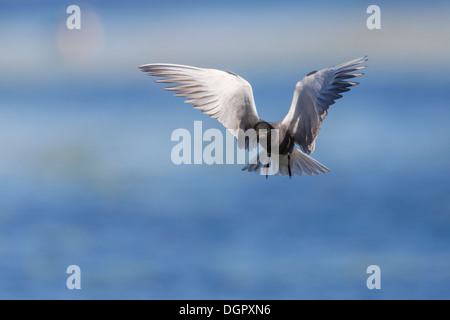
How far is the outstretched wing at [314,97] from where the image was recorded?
→ 5.46 metres

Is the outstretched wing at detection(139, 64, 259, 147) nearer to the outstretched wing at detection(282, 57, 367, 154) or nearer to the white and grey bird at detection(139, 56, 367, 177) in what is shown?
the white and grey bird at detection(139, 56, 367, 177)

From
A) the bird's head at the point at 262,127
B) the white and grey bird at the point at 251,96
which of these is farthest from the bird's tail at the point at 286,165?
the bird's head at the point at 262,127

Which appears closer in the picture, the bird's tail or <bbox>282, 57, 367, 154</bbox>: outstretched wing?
<bbox>282, 57, 367, 154</bbox>: outstretched wing

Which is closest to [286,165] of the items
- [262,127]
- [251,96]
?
[262,127]

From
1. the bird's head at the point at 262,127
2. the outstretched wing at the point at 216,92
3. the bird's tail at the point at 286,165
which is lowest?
the bird's tail at the point at 286,165

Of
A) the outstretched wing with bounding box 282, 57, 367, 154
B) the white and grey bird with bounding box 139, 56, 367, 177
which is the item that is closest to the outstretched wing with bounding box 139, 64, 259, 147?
the white and grey bird with bounding box 139, 56, 367, 177

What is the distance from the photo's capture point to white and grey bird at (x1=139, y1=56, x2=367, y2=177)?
5469 mm

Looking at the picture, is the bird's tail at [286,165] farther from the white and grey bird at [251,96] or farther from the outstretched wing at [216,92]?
the outstretched wing at [216,92]

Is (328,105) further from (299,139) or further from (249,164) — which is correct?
(249,164)

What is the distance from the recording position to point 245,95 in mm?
5457

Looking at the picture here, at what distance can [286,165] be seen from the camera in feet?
18.9

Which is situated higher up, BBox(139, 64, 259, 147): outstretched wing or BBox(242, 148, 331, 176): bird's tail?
BBox(139, 64, 259, 147): outstretched wing

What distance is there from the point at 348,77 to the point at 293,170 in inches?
28.5

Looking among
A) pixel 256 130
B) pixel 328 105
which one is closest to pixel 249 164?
pixel 256 130
